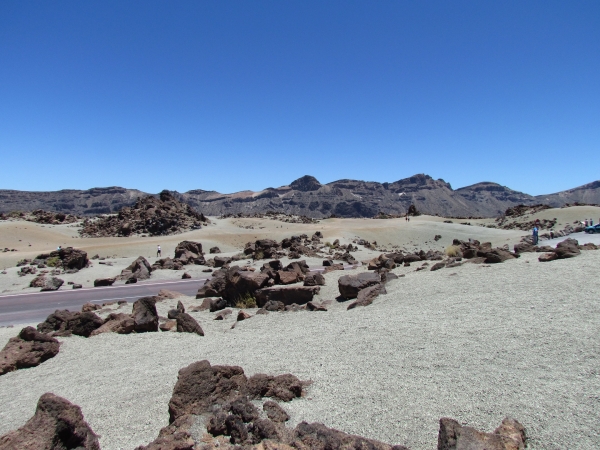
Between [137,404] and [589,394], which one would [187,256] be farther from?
[589,394]

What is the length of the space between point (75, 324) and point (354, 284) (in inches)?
292

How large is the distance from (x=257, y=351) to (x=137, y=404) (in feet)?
7.60

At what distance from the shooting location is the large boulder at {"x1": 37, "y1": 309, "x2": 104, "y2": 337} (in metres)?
9.00

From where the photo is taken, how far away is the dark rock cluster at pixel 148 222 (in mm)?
52469

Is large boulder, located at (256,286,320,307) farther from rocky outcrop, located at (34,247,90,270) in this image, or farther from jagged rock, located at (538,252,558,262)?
rocky outcrop, located at (34,247,90,270)

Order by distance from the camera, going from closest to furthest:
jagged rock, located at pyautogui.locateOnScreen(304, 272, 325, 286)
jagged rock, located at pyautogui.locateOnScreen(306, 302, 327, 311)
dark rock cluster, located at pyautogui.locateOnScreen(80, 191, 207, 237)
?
jagged rock, located at pyautogui.locateOnScreen(306, 302, 327, 311)
jagged rock, located at pyautogui.locateOnScreen(304, 272, 325, 286)
dark rock cluster, located at pyautogui.locateOnScreen(80, 191, 207, 237)

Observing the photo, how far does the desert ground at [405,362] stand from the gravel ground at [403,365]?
0.07ft

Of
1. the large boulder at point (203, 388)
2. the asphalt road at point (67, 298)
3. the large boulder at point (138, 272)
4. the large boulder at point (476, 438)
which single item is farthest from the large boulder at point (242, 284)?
the large boulder at point (138, 272)

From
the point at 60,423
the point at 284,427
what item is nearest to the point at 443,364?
the point at 284,427

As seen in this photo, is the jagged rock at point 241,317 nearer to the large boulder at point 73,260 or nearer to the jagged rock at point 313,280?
the jagged rock at point 313,280

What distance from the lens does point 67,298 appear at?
17.8 m

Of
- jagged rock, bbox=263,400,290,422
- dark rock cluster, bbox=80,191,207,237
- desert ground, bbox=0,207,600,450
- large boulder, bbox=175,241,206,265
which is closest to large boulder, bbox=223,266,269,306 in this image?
desert ground, bbox=0,207,600,450

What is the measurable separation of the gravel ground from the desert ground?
0.07 feet

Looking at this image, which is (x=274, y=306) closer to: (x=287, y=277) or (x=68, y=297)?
(x=287, y=277)
